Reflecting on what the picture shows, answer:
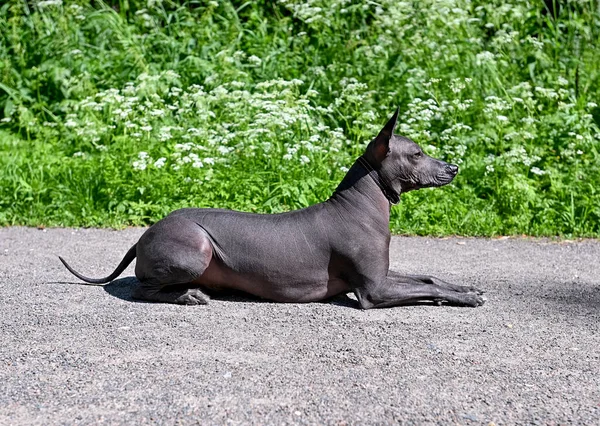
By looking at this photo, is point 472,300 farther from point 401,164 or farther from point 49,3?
point 49,3

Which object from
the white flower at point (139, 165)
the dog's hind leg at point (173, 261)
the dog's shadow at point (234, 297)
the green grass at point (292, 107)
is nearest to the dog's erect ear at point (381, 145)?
the dog's shadow at point (234, 297)

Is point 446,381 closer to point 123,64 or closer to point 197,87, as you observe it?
point 197,87

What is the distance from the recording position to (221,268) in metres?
5.89

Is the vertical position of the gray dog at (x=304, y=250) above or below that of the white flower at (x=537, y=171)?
above

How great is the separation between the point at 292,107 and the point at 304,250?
416 centimetres

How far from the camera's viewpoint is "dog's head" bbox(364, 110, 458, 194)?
5.99 metres

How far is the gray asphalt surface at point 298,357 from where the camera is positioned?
4.11 m

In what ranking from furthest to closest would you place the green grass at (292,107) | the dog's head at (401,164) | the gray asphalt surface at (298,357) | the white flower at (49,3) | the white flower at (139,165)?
the white flower at (49,3) → the green grass at (292,107) → the white flower at (139,165) → the dog's head at (401,164) → the gray asphalt surface at (298,357)

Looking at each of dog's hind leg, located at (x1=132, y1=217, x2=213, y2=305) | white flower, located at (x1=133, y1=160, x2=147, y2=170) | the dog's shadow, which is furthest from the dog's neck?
white flower, located at (x1=133, y1=160, x2=147, y2=170)

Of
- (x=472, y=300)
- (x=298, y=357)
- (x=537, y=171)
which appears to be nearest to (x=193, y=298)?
(x=298, y=357)

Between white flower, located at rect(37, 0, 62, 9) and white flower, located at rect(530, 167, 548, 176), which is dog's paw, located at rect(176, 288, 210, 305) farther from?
white flower, located at rect(37, 0, 62, 9)

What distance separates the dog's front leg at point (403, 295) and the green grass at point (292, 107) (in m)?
2.60

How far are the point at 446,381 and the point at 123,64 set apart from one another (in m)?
8.13

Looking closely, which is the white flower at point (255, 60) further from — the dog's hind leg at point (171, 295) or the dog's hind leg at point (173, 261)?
the dog's hind leg at point (171, 295)
